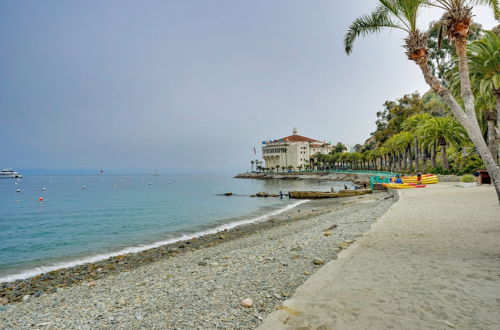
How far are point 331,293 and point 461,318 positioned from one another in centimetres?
174

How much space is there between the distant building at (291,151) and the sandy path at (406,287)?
145 metres

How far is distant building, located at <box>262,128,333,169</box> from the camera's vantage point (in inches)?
6068

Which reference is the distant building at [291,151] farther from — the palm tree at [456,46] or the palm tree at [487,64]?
the palm tree at [456,46]

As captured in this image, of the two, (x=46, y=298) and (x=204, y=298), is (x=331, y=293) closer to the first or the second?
(x=204, y=298)

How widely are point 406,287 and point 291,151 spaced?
152 metres

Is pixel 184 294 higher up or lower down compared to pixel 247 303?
lower down

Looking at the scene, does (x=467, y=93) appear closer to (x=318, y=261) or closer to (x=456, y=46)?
(x=456, y=46)

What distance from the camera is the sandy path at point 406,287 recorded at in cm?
375

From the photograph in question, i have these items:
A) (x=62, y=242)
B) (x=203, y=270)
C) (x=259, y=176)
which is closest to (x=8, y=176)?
(x=259, y=176)

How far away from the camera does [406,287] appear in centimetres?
481

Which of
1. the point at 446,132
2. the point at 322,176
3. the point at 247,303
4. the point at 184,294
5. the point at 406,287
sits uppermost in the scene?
the point at 446,132

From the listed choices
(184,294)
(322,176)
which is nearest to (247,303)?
(184,294)

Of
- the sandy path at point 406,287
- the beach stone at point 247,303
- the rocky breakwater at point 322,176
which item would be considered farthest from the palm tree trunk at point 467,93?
the rocky breakwater at point 322,176

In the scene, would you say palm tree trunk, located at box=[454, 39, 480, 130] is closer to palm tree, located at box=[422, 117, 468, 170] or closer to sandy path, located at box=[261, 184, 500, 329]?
sandy path, located at box=[261, 184, 500, 329]
